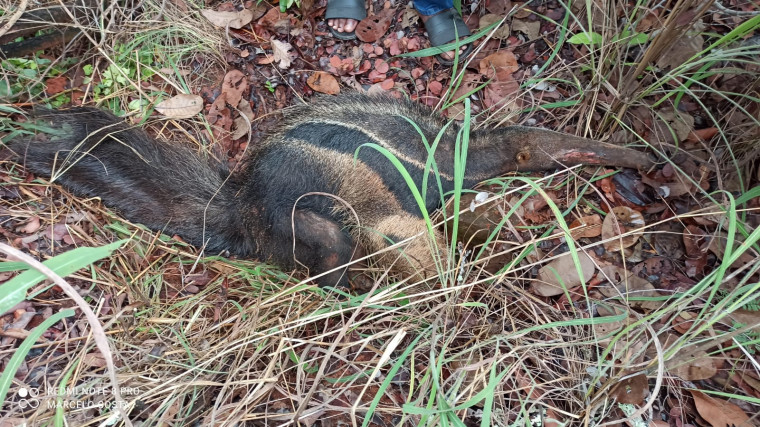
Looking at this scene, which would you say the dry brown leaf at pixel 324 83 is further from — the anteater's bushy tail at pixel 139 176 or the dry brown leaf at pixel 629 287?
the dry brown leaf at pixel 629 287

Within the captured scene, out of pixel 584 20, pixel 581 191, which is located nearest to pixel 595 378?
pixel 581 191

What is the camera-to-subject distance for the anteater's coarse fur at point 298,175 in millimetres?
3516

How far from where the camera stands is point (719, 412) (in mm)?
2748

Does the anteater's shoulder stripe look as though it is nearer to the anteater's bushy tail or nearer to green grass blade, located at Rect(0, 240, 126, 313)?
the anteater's bushy tail

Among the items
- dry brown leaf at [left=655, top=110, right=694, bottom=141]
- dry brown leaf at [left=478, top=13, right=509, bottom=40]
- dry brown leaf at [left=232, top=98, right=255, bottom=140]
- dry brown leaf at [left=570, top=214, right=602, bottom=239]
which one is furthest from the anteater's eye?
dry brown leaf at [left=232, top=98, right=255, bottom=140]

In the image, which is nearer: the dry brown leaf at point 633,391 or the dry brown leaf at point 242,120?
the dry brown leaf at point 633,391

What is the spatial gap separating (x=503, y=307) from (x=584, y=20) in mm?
2641

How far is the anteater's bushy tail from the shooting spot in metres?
3.42

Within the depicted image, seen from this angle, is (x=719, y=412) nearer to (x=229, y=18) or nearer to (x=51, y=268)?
(x=51, y=268)

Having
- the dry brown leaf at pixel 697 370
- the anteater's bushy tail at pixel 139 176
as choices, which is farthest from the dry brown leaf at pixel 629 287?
the anteater's bushy tail at pixel 139 176

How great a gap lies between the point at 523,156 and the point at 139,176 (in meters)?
3.00

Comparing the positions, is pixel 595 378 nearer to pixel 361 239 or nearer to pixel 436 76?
pixel 361 239

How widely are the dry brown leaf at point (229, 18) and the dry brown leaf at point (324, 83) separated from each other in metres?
0.86

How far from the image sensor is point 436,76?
460cm
